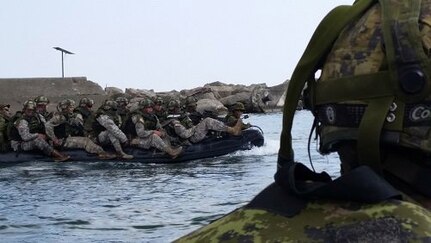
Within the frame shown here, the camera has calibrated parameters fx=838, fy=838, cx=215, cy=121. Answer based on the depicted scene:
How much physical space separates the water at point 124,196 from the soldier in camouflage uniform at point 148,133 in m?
0.54

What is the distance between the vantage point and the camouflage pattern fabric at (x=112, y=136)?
72.8 feet

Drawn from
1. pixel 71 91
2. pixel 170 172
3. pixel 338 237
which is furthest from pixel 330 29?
pixel 71 91

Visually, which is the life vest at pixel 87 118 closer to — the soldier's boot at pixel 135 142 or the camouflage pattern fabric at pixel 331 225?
the soldier's boot at pixel 135 142

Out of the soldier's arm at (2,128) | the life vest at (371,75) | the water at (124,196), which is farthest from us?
the soldier's arm at (2,128)

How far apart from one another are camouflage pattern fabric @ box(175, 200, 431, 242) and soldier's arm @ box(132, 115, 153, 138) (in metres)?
20.2

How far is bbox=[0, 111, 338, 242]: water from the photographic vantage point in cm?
1141

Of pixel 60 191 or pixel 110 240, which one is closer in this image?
pixel 110 240

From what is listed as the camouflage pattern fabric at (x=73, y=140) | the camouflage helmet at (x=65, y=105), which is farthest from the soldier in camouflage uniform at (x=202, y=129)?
the camouflage helmet at (x=65, y=105)

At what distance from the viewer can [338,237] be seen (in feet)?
5.56

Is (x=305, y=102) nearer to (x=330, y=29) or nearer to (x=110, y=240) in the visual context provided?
(x=330, y=29)

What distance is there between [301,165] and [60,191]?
48.7 ft

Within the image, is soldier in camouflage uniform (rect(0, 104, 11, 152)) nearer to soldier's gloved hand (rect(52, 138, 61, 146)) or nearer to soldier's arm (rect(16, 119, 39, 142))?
soldier's arm (rect(16, 119, 39, 142))

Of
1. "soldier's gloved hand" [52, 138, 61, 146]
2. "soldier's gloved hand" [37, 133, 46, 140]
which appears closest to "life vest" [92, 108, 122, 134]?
"soldier's gloved hand" [52, 138, 61, 146]

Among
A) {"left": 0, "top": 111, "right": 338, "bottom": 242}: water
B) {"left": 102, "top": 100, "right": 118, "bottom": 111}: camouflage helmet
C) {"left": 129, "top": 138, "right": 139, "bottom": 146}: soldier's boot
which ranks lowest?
{"left": 0, "top": 111, "right": 338, "bottom": 242}: water
